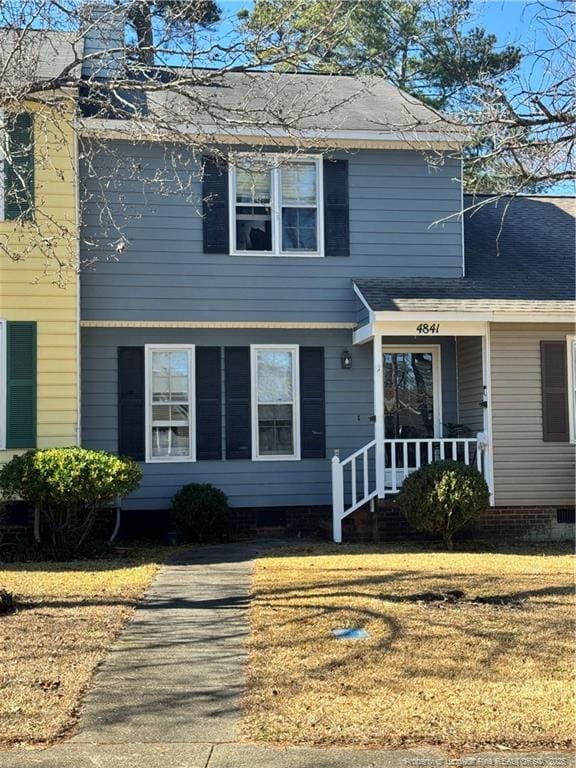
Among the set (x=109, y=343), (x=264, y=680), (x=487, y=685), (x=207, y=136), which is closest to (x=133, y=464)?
(x=109, y=343)

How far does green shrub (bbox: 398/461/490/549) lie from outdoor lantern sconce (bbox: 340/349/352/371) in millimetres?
2322

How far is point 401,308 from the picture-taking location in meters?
11.9

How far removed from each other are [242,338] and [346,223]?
237cm

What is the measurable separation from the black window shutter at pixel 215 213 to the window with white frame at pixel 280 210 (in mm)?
126

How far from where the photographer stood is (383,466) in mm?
11914

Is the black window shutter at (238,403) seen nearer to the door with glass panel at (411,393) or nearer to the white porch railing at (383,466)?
the white porch railing at (383,466)

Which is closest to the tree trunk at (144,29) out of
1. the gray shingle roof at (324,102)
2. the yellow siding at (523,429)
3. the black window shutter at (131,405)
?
the gray shingle roof at (324,102)

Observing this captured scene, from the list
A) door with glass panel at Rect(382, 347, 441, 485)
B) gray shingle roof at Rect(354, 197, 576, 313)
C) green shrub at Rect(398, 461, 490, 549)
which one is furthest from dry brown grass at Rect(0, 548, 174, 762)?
gray shingle roof at Rect(354, 197, 576, 313)

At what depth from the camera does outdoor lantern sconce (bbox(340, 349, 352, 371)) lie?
42.4 feet

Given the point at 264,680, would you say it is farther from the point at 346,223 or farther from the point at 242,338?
the point at 346,223

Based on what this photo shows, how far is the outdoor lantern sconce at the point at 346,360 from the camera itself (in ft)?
42.4

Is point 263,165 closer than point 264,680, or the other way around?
point 264,680

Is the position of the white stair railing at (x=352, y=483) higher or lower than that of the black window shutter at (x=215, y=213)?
lower

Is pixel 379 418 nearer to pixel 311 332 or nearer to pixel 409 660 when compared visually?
pixel 311 332
